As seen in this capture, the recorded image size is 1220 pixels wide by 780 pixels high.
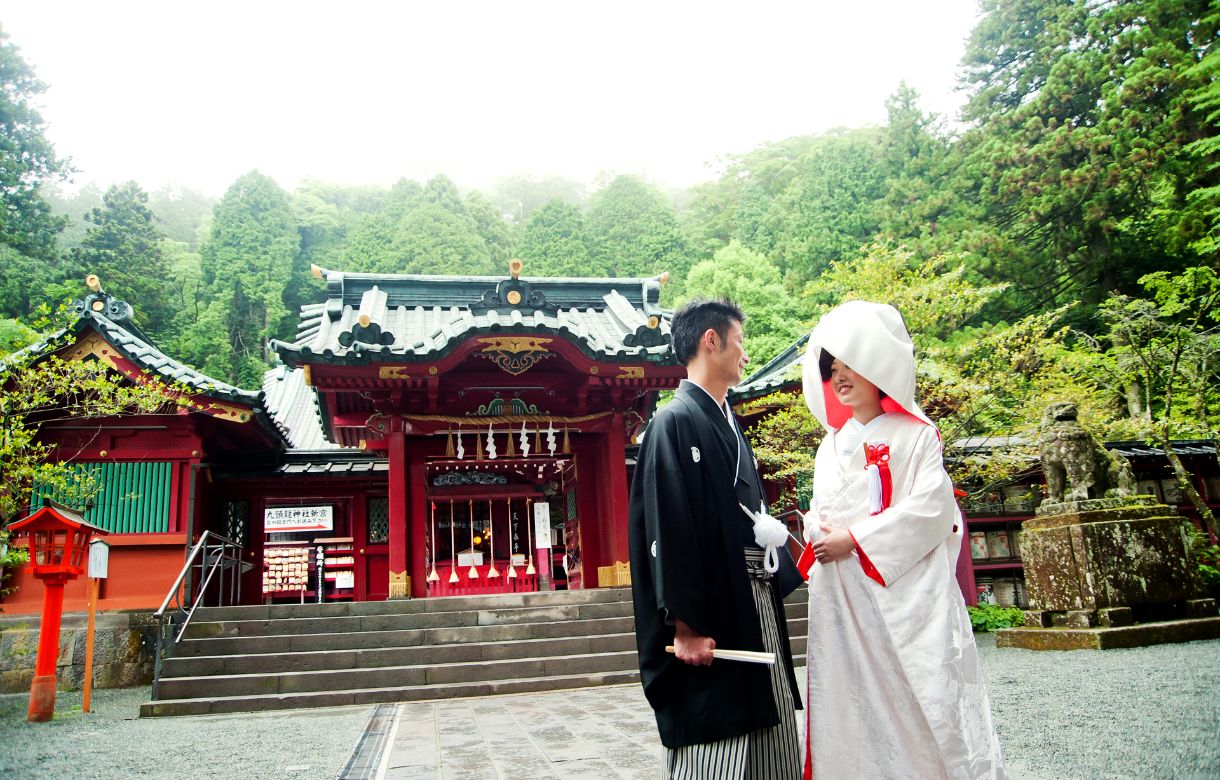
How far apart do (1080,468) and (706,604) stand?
21.1 ft

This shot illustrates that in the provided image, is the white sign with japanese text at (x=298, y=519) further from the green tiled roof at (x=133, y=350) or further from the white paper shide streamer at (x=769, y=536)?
the white paper shide streamer at (x=769, y=536)

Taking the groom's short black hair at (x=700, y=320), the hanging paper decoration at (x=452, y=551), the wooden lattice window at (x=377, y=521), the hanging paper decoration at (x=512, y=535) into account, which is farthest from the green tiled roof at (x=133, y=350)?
the groom's short black hair at (x=700, y=320)

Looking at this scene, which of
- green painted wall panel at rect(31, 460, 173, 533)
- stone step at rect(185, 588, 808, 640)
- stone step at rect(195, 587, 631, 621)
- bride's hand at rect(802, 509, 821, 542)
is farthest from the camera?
green painted wall panel at rect(31, 460, 173, 533)

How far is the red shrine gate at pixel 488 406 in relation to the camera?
10.4m

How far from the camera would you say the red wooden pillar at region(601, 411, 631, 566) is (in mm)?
11078

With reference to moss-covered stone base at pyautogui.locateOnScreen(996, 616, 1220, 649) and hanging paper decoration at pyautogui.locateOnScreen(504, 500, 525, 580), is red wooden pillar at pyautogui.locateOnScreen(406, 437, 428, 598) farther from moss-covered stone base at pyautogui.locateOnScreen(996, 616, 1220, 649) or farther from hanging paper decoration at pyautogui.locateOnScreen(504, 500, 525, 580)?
moss-covered stone base at pyautogui.locateOnScreen(996, 616, 1220, 649)

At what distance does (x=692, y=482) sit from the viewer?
2.36 meters

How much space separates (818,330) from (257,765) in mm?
4276

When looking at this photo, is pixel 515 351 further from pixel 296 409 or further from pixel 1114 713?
pixel 296 409

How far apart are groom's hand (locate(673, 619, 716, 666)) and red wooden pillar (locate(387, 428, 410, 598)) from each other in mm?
8542

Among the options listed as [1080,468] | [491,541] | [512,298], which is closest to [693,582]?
[1080,468]

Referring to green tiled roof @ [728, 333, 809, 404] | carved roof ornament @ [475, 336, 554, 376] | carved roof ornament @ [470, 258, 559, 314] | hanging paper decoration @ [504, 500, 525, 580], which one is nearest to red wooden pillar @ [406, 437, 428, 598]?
carved roof ornament @ [475, 336, 554, 376]

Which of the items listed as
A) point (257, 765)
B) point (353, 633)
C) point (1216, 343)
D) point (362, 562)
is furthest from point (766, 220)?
point (257, 765)

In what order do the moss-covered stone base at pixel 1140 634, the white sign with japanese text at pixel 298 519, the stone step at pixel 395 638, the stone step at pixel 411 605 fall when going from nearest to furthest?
the moss-covered stone base at pixel 1140 634
the stone step at pixel 395 638
the stone step at pixel 411 605
the white sign with japanese text at pixel 298 519
